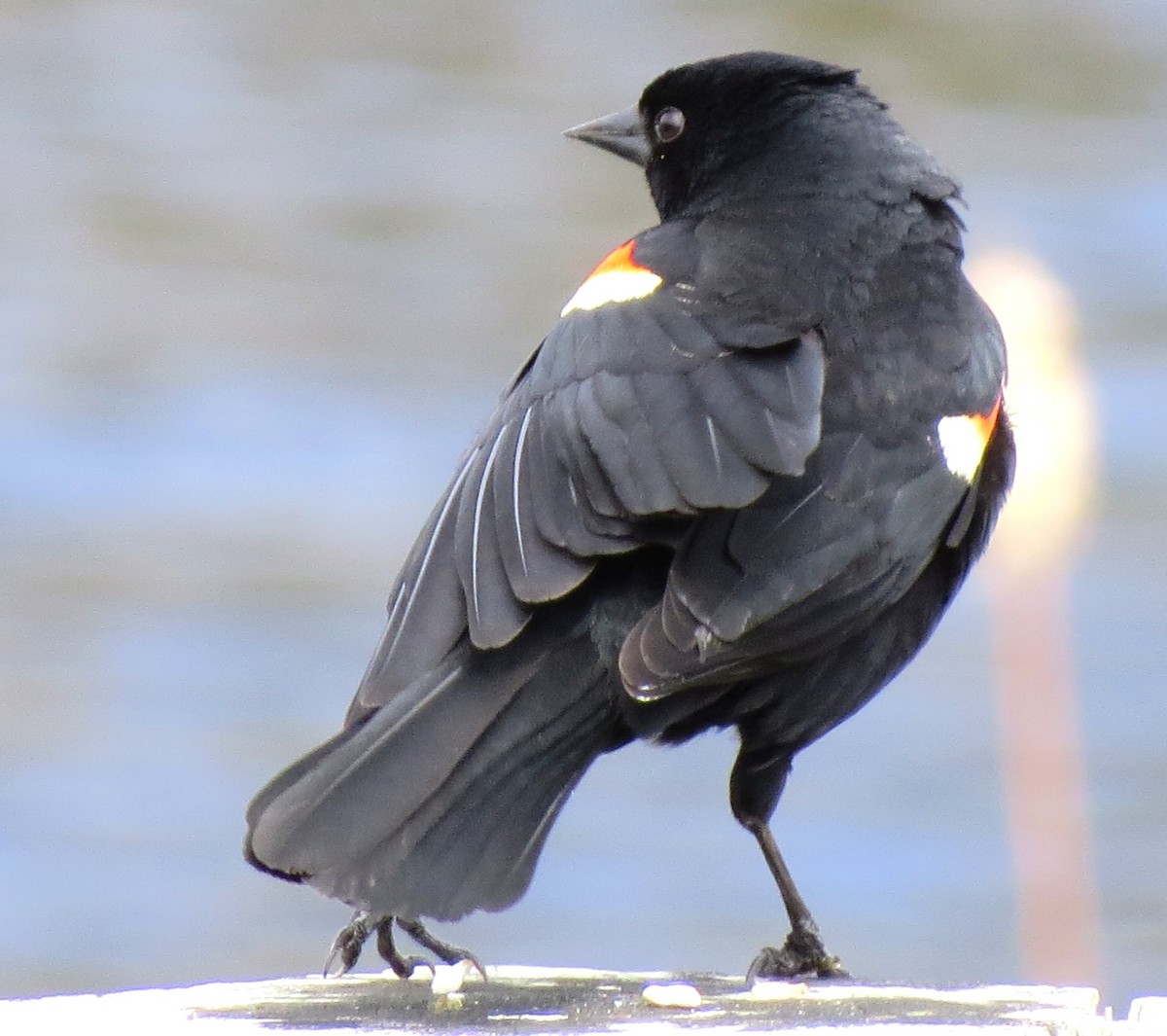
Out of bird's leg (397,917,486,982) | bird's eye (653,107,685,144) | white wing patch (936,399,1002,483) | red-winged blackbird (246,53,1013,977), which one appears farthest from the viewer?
bird's eye (653,107,685,144)

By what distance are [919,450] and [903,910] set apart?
4.41 metres

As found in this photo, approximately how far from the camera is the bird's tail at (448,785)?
10.6ft

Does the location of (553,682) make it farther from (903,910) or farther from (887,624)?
(903,910)

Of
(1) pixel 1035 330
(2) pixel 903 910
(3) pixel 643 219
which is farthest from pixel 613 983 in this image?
(3) pixel 643 219

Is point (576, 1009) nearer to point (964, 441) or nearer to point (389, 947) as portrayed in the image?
point (389, 947)

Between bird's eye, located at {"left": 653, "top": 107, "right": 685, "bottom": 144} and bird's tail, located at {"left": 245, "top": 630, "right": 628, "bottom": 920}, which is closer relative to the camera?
bird's tail, located at {"left": 245, "top": 630, "right": 628, "bottom": 920}

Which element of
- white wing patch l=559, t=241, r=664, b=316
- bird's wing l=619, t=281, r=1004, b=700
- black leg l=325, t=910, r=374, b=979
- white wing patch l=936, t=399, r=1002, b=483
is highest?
white wing patch l=559, t=241, r=664, b=316

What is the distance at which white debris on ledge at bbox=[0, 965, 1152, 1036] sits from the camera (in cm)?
318

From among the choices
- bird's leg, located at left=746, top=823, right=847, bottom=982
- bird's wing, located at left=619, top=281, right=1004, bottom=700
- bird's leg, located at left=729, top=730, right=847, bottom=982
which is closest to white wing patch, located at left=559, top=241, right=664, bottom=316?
bird's wing, located at left=619, top=281, right=1004, bottom=700

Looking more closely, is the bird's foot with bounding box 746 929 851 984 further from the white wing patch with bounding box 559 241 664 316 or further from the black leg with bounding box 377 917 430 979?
the white wing patch with bounding box 559 241 664 316

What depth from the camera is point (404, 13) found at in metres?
9.80

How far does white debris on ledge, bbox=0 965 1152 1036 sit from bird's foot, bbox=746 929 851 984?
0.46 ft

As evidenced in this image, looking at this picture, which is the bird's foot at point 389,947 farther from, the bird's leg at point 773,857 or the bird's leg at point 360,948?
the bird's leg at point 773,857

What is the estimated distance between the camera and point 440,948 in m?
3.66
